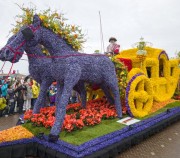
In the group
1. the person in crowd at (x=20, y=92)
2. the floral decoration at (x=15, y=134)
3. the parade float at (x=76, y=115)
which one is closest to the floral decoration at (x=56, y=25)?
the parade float at (x=76, y=115)

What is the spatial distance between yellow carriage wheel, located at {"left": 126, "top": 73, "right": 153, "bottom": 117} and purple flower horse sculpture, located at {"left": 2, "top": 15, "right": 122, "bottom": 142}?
2.94 ft

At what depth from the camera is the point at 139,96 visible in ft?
21.8

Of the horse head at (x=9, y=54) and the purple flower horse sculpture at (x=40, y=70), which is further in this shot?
the purple flower horse sculpture at (x=40, y=70)

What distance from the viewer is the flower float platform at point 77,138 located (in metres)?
4.34

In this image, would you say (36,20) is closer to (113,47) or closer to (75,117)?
(75,117)

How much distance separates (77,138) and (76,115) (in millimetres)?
1160

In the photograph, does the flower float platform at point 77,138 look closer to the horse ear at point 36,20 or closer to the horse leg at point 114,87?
the horse leg at point 114,87

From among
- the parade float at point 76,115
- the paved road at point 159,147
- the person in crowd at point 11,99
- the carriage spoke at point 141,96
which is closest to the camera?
the parade float at point 76,115

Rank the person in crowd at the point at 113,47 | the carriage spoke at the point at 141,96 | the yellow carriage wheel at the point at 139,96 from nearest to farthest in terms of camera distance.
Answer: the yellow carriage wheel at the point at 139,96 → the carriage spoke at the point at 141,96 → the person in crowd at the point at 113,47

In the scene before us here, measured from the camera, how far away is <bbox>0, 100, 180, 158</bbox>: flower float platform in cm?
434

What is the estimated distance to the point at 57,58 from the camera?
5.21m

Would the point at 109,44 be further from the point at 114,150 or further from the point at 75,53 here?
the point at 114,150

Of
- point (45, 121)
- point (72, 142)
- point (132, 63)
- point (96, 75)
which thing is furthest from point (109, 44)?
point (72, 142)

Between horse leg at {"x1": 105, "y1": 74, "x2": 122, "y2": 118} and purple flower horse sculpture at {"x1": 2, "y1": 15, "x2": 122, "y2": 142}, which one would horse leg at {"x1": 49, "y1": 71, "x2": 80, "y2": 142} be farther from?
horse leg at {"x1": 105, "y1": 74, "x2": 122, "y2": 118}
